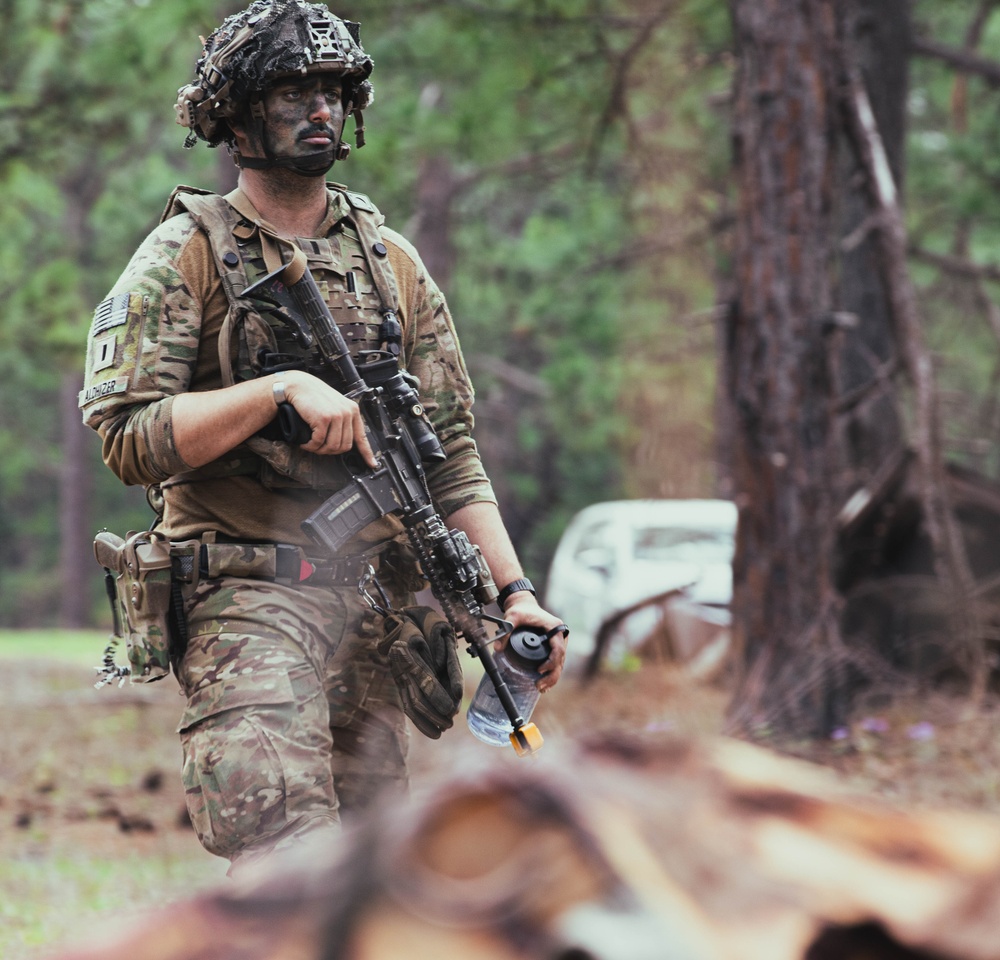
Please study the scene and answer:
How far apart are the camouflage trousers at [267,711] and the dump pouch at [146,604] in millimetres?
52

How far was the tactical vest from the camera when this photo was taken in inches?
105

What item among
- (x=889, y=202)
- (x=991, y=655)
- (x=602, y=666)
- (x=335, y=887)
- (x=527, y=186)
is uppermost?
(x=335, y=887)

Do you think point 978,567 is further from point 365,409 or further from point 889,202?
point 365,409

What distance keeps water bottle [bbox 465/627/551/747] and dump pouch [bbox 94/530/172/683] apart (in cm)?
61

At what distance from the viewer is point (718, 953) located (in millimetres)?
525

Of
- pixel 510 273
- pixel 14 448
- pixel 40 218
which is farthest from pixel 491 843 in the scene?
pixel 14 448

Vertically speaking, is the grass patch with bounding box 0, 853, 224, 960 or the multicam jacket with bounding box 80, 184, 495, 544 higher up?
the multicam jacket with bounding box 80, 184, 495, 544

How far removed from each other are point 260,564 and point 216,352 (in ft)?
1.42

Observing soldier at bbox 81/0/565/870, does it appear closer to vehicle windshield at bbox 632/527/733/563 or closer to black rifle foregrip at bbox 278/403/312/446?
black rifle foregrip at bbox 278/403/312/446

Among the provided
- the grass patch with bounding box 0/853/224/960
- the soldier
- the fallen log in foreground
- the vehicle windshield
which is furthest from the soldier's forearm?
the vehicle windshield

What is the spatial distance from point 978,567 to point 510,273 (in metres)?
13.0

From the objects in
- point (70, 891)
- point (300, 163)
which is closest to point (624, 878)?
point (300, 163)

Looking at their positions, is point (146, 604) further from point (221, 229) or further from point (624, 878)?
point (624, 878)

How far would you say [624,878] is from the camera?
0.54m
